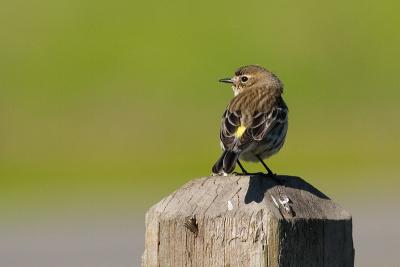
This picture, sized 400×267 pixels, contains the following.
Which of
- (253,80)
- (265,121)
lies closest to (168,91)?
(253,80)

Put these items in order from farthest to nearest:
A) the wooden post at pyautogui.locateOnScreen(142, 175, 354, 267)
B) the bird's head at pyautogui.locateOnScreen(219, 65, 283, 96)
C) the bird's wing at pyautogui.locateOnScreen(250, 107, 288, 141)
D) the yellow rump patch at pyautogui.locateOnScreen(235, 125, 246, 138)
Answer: the bird's head at pyautogui.locateOnScreen(219, 65, 283, 96) < the bird's wing at pyautogui.locateOnScreen(250, 107, 288, 141) < the yellow rump patch at pyautogui.locateOnScreen(235, 125, 246, 138) < the wooden post at pyautogui.locateOnScreen(142, 175, 354, 267)

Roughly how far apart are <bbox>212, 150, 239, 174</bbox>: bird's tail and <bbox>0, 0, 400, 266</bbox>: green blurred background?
→ 17.5 meters

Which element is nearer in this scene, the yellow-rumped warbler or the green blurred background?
the yellow-rumped warbler

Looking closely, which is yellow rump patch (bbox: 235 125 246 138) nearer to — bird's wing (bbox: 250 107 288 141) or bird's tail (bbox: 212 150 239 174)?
bird's wing (bbox: 250 107 288 141)

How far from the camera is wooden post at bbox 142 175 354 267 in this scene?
4738 mm

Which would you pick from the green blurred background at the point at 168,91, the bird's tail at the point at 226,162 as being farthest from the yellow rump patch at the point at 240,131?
the green blurred background at the point at 168,91

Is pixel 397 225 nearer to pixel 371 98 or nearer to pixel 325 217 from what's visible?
pixel 371 98

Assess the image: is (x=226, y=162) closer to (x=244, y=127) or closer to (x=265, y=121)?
(x=244, y=127)

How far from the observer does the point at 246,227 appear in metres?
4.74

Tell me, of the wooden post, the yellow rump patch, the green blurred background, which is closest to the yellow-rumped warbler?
the yellow rump patch

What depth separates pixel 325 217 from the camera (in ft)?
16.2

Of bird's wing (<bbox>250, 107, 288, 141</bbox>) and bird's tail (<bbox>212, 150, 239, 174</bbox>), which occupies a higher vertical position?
bird's wing (<bbox>250, 107, 288, 141</bbox>)

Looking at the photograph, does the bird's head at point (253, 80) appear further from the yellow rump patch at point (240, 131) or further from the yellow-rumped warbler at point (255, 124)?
the yellow rump patch at point (240, 131)

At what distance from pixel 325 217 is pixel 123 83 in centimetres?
3115
